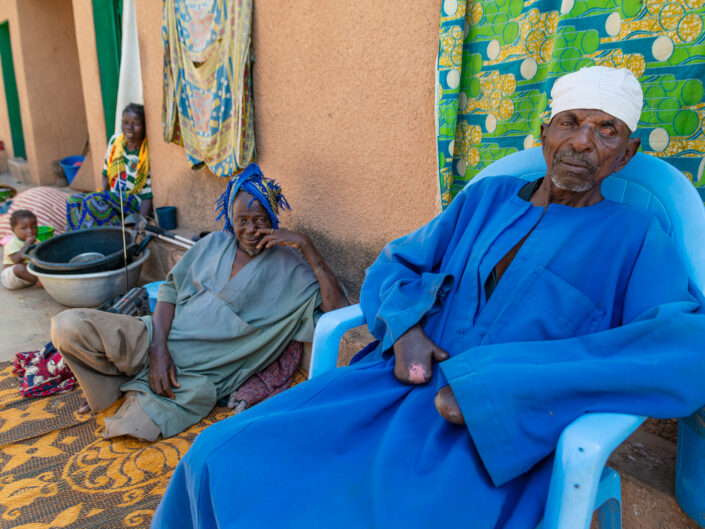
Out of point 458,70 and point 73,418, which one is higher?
point 458,70

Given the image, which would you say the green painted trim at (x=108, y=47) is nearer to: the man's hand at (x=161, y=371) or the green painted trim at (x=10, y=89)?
the man's hand at (x=161, y=371)

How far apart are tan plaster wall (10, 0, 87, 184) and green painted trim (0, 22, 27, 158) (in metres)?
1.08

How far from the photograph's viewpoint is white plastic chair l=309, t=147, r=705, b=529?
1.00m

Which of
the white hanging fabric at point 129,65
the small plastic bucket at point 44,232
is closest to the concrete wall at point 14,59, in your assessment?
the white hanging fabric at point 129,65

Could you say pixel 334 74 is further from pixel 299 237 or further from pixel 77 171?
pixel 77 171

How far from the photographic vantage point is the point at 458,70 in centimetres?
200

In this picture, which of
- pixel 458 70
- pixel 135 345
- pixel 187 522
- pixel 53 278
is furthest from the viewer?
pixel 53 278

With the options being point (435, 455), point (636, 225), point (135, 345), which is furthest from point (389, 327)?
point (135, 345)

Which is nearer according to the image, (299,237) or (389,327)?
(389,327)

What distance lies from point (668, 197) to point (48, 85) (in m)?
8.87

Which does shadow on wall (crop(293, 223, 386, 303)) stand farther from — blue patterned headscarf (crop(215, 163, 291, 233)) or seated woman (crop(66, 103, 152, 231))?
seated woman (crop(66, 103, 152, 231))

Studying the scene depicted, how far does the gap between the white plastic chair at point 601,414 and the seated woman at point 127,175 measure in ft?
12.1

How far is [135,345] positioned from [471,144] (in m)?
1.89

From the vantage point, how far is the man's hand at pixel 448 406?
1.17 meters
